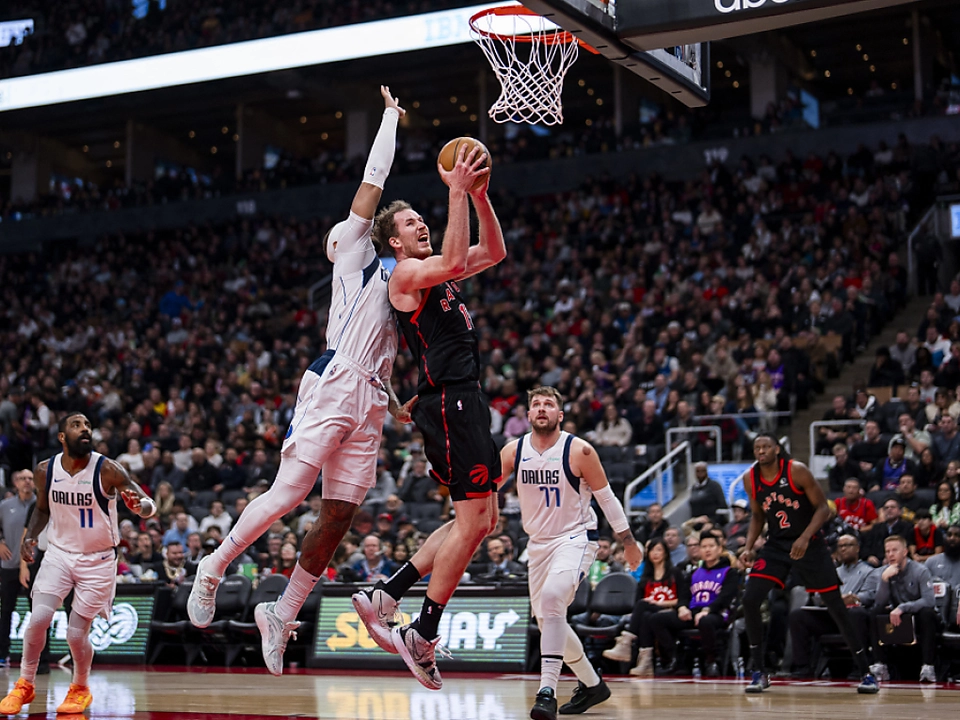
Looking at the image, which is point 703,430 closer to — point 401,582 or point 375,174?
point 401,582

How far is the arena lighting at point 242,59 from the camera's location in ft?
76.3

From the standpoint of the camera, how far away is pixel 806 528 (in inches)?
369

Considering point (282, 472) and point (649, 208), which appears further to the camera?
point (649, 208)

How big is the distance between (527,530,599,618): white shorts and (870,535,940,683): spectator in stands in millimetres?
4025

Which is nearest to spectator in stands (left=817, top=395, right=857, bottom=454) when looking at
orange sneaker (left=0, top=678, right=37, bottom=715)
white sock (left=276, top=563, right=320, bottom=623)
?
white sock (left=276, top=563, right=320, bottom=623)

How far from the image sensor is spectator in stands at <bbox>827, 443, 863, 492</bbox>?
1348cm

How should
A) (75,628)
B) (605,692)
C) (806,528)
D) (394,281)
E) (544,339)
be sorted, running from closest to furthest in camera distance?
1. (394,281)
2. (605,692)
3. (75,628)
4. (806,528)
5. (544,339)

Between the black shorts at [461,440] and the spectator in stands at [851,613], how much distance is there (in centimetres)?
588

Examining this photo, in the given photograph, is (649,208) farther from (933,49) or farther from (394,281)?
(394,281)

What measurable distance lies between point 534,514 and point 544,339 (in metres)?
12.0

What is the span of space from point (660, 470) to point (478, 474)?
941 centimetres

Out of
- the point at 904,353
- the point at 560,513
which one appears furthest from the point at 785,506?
the point at 904,353

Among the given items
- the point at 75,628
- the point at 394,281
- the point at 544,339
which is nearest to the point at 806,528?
the point at 394,281

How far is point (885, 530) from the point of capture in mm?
11672
